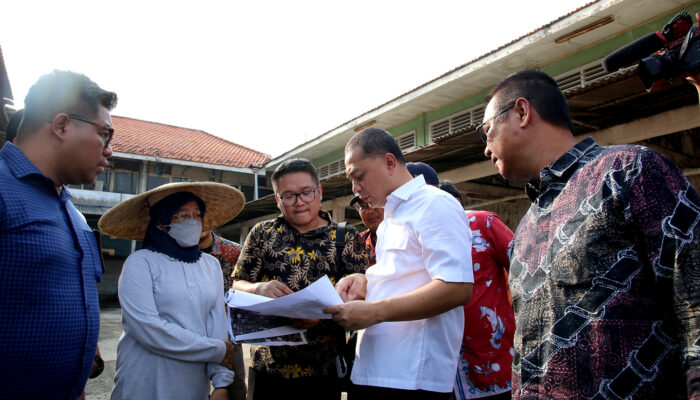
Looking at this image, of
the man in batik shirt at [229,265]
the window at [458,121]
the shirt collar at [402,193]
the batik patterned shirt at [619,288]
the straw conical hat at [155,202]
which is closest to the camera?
the batik patterned shirt at [619,288]

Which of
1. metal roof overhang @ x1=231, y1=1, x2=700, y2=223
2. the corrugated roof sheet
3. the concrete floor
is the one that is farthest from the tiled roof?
metal roof overhang @ x1=231, y1=1, x2=700, y2=223

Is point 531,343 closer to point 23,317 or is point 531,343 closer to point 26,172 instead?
point 23,317

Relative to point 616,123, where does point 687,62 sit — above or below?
below

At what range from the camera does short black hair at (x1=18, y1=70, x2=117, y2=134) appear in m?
1.72

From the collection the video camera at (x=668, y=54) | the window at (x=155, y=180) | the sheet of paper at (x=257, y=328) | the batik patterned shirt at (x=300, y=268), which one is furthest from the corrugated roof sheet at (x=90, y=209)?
the video camera at (x=668, y=54)

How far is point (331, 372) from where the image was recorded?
227 centimetres

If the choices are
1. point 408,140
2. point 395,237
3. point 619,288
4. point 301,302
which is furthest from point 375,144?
point 408,140

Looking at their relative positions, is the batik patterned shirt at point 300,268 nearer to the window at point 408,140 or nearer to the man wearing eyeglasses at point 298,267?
the man wearing eyeglasses at point 298,267

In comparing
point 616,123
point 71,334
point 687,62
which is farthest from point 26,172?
point 616,123

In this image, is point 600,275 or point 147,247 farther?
point 147,247

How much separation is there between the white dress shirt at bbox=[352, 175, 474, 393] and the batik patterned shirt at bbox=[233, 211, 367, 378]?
0.55 metres

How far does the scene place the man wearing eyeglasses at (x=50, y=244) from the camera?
4.86 ft

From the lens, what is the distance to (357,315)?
60.9 inches

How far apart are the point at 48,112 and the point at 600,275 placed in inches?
83.0
